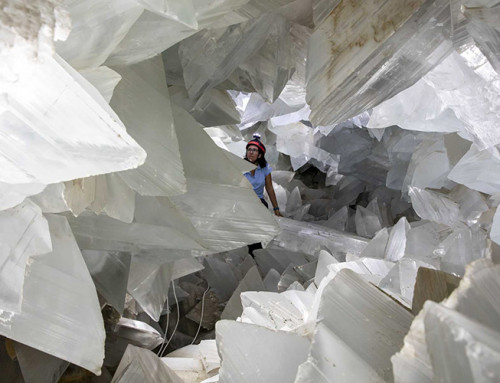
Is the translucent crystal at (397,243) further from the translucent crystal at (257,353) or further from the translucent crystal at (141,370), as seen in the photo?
the translucent crystal at (257,353)

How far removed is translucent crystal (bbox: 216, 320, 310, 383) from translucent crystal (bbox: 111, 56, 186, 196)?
258 millimetres

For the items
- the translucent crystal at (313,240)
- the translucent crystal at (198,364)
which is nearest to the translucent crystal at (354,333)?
the translucent crystal at (198,364)

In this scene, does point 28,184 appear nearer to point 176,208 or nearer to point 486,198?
point 176,208

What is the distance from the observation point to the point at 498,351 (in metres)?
0.38

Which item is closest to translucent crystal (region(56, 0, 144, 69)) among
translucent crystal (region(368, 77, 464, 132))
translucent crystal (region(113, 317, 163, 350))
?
translucent crystal (region(113, 317, 163, 350))

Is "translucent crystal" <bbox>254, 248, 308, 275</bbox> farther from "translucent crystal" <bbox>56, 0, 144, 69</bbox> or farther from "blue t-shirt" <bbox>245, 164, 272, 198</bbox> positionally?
"translucent crystal" <bbox>56, 0, 144, 69</bbox>

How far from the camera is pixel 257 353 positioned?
2.18 feet

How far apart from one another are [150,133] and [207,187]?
0.26 metres

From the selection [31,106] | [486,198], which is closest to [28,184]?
[31,106]

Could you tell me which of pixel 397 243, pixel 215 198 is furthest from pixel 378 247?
pixel 215 198

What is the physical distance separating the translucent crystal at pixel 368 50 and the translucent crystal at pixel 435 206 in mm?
1269

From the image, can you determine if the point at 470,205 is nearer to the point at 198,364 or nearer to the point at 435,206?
the point at 435,206

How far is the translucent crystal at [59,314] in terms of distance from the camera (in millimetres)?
765

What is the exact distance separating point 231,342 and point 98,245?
476 millimetres
